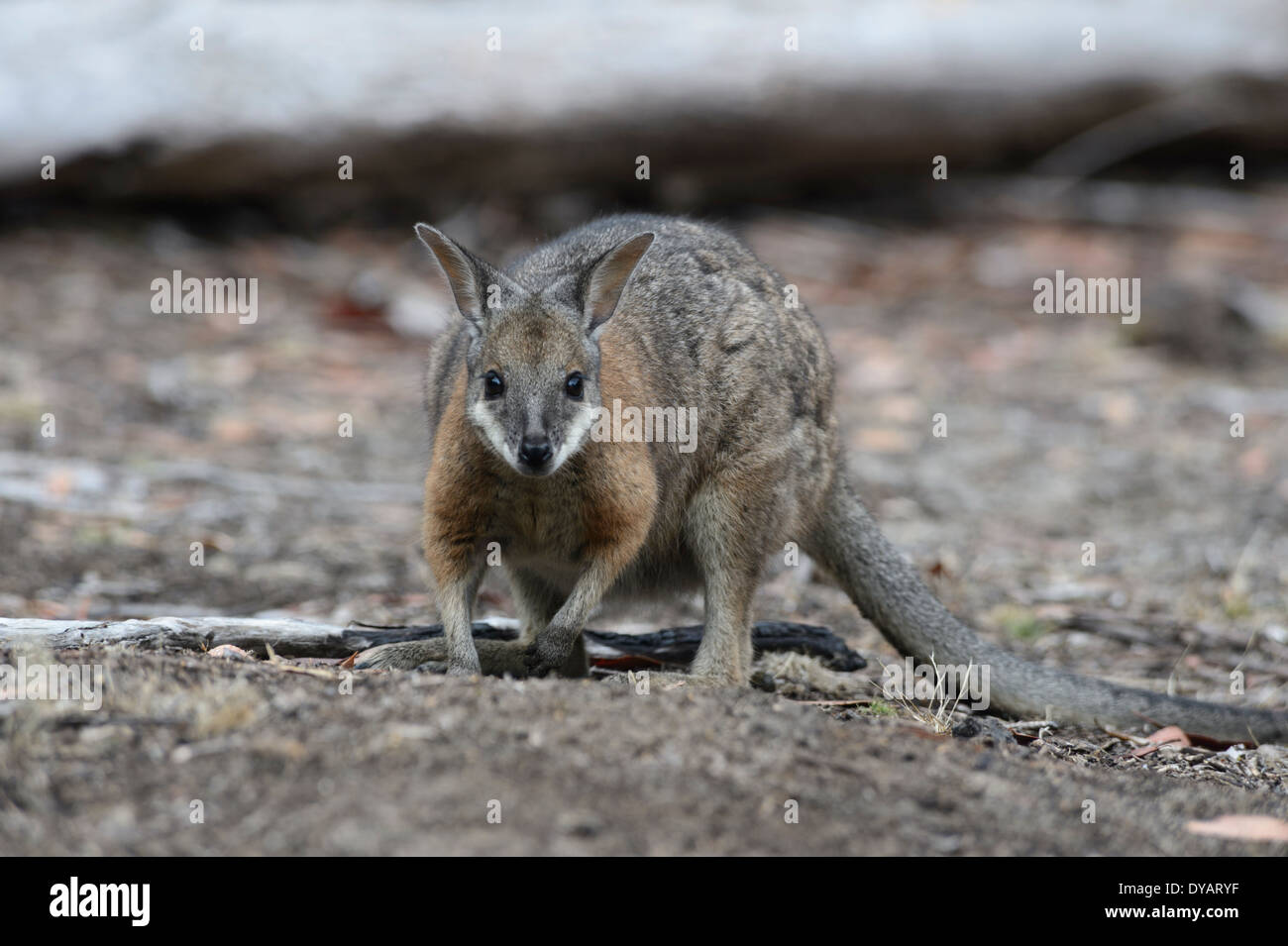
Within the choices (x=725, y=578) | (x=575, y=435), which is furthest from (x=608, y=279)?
(x=725, y=578)

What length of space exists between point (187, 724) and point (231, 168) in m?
8.77

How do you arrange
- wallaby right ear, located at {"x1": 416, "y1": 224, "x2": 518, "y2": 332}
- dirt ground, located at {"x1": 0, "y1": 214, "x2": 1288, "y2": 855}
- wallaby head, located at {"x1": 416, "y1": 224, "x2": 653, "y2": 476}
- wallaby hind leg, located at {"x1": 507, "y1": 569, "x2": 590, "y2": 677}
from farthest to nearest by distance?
wallaby hind leg, located at {"x1": 507, "y1": 569, "x2": 590, "y2": 677}
wallaby right ear, located at {"x1": 416, "y1": 224, "x2": 518, "y2": 332}
wallaby head, located at {"x1": 416, "y1": 224, "x2": 653, "y2": 476}
dirt ground, located at {"x1": 0, "y1": 214, "x2": 1288, "y2": 855}

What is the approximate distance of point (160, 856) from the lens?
9.76ft

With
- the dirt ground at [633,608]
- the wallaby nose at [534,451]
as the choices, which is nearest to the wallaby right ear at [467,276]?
the wallaby nose at [534,451]

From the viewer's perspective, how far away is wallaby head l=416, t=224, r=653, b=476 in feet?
14.9

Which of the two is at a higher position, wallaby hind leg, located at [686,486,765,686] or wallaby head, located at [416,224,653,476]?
wallaby head, located at [416,224,653,476]

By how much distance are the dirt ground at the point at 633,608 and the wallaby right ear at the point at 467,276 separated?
1461 millimetres

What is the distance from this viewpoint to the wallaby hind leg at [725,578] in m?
5.06

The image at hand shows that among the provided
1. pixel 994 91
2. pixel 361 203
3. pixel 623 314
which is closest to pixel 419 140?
pixel 361 203

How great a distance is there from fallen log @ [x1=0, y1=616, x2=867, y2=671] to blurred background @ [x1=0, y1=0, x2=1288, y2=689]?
125 centimetres

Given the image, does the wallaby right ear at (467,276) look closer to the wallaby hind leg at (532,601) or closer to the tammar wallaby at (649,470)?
the tammar wallaby at (649,470)

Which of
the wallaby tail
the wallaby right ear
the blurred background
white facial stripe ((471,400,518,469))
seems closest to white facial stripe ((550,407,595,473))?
white facial stripe ((471,400,518,469))

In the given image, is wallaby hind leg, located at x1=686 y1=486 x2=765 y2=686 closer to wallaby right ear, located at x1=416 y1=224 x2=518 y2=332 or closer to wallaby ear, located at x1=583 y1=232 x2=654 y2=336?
wallaby ear, located at x1=583 y1=232 x2=654 y2=336
